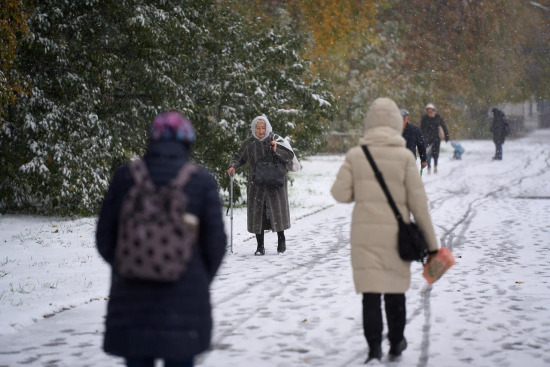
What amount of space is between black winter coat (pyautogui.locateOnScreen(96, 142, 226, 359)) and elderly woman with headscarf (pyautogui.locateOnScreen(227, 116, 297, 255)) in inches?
278

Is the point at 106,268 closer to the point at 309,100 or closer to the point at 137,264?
the point at 137,264

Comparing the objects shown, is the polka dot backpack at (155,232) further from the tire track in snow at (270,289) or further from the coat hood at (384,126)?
the tire track in snow at (270,289)

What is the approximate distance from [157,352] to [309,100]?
15.1 meters

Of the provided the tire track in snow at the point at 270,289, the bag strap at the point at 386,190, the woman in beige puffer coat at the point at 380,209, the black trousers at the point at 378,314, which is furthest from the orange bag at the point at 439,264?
the tire track in snow at the point at 270,289

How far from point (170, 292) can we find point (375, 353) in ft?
8.28

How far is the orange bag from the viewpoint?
547cm

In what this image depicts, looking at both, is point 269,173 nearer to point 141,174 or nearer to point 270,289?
point 270,289

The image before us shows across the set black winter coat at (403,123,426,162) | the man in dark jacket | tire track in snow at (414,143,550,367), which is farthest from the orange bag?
black winter coat at (403,123,426,162)

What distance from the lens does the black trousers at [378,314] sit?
554cm

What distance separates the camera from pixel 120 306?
3.67 m

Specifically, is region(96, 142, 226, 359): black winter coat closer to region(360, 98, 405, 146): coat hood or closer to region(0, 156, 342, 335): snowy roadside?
region(360, 98, 405, 146): coat hood

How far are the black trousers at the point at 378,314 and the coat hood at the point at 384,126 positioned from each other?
1103 millimetres

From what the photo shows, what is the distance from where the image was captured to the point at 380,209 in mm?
5426

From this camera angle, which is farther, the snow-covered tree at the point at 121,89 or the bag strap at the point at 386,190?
the snow-covered tree at the point at 121,89
